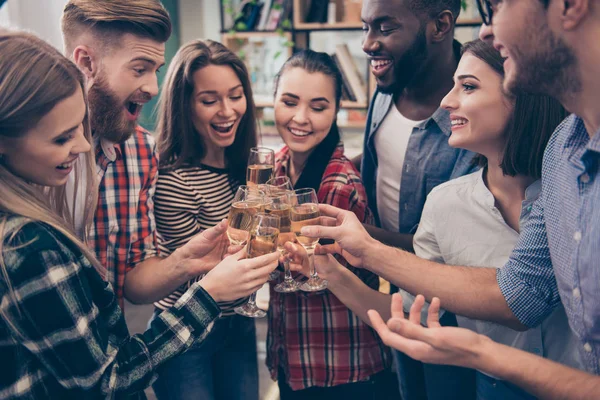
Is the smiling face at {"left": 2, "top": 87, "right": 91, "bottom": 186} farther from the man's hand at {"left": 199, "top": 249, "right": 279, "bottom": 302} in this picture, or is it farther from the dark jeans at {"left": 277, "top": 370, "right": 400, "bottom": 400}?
the dark jeans at {"left": 277, "top": 370, "right": 400, "bottom": 400}

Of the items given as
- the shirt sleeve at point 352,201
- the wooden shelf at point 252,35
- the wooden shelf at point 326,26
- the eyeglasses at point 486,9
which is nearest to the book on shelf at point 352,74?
the wooden shelf at point 326,26

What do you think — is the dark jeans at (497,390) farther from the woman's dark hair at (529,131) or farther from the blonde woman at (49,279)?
the blonde woman at (49,279)

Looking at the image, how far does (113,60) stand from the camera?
168 cm

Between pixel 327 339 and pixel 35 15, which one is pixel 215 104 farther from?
pixel 35 15

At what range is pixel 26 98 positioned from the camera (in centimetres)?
111

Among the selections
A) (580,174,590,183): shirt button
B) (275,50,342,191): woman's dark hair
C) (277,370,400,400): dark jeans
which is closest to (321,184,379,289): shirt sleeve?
(275,50,342,191): woman's dark hair

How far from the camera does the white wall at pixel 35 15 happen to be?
3.55m

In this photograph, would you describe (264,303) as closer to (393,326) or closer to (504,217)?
(504,217)

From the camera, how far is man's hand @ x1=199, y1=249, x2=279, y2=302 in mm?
1358

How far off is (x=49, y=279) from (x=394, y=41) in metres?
1.59

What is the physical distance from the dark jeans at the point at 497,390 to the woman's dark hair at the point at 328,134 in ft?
2.79

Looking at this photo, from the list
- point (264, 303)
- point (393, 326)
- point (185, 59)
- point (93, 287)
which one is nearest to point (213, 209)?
point (185, 59)

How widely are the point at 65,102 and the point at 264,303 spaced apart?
2551 millimetres

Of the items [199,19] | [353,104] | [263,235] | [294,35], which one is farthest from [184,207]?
[199,19]
